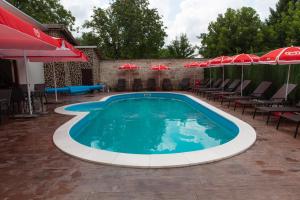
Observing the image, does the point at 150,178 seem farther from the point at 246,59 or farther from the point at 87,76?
the point at 87,76

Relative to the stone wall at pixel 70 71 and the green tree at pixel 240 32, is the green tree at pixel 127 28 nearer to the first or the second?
the green tree at pixel 240 32

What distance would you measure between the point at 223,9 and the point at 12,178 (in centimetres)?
2838

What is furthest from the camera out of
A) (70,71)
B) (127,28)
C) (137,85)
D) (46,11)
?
(127,28)

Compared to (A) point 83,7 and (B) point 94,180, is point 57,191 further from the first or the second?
(A) point 83,7

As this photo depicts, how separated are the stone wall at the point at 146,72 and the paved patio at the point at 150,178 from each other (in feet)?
47.1

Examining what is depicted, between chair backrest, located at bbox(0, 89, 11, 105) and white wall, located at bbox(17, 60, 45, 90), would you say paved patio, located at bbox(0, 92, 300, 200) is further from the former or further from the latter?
white wall, located at bbox(17, 60, 45, 90)

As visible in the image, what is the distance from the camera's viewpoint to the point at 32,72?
45.7ft

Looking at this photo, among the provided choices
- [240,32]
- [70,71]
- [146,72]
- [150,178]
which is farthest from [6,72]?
[240,32]

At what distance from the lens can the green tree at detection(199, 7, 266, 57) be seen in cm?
2362

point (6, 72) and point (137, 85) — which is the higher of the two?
point (6, 72)

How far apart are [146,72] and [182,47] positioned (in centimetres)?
1487

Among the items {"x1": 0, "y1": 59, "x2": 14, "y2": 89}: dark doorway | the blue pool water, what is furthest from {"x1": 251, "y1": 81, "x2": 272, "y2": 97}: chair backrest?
{"x1": 0, "y1": 59, "x2": 14, "y2": 89}: dark doorway

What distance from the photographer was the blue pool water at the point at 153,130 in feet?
20.1

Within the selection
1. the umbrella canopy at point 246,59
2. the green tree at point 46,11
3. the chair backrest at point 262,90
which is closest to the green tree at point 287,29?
the chair backrest at point 262,90
